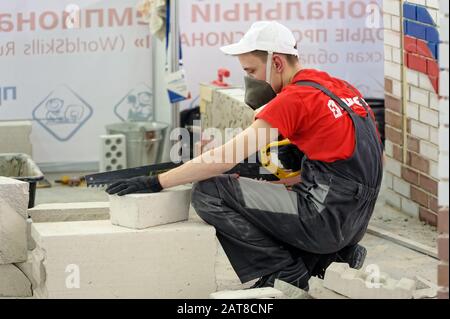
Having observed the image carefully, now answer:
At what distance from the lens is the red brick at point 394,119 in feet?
19.7

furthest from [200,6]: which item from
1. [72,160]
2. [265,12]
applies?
[72,160]

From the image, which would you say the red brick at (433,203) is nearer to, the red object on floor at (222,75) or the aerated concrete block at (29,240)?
the red object on floor at (222,75)

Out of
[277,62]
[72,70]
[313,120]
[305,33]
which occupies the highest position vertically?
[277,62]

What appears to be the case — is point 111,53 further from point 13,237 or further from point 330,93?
point 330,93

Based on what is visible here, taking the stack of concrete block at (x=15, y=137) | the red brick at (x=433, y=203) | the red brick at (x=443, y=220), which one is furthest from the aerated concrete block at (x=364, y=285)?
the stack of concrete block at (x=15, y=137)

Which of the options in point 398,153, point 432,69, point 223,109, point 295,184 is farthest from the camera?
point 223,109

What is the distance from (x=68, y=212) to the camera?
4.54 meters

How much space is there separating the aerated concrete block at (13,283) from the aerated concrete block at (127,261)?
0.19 meters

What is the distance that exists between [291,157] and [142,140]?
2.53 m

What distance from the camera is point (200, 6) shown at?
7.07 meters

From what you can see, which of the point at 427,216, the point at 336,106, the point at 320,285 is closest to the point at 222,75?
the point at 427,216

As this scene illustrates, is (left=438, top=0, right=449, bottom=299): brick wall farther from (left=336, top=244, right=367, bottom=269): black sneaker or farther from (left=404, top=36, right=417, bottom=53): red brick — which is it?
(left=404, top=36, right=417, bottom=53): red brick

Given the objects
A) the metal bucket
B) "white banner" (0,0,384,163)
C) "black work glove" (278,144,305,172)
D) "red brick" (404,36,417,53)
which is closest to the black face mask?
"black work glove" (278,144,305,172)

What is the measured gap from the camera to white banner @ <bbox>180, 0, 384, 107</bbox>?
7098 millimetres
